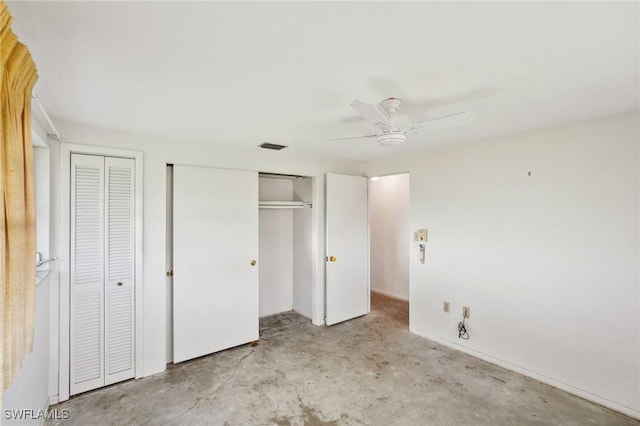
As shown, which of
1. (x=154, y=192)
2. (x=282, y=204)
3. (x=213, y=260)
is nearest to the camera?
(x=154, y=192)

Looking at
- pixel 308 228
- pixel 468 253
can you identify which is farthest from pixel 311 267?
pixel 468 253

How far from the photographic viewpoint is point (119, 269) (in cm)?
260

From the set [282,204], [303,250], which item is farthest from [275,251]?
[282,204]

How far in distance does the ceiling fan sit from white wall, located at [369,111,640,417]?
1331mm

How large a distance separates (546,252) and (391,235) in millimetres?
2911

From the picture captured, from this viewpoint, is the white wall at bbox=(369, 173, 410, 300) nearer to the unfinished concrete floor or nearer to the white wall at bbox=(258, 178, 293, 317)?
the white wall at bbox=(258, 178, 293, 317)

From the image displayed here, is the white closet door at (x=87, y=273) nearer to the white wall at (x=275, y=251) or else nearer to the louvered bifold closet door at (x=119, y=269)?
the louvered bifold closet door at (x=119, y=269)

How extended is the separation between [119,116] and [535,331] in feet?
13.2

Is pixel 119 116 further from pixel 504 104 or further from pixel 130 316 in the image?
pixel 504 104

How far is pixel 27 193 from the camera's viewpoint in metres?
1.28

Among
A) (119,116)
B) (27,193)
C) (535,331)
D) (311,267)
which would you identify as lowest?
(535,331)

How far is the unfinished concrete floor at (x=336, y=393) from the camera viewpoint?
2.15 m

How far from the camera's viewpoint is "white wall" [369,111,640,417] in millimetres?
2246

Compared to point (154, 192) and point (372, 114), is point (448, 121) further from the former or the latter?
point (154, 192)
